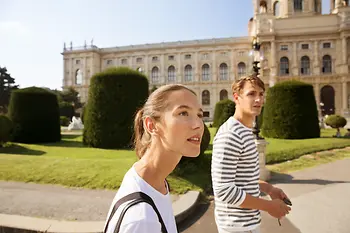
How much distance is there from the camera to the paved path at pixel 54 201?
3672mm

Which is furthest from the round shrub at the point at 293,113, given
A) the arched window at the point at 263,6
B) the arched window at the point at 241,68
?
the arched window at the point at 263,6

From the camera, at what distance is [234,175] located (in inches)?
62.7

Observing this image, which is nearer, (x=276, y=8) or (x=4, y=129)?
(x=4, y=129)

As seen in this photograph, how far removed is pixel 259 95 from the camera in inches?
72.6

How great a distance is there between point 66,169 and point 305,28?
4238 centimetres

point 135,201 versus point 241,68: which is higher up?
point 241,68

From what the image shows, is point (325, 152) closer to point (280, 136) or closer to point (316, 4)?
point (280, 136)

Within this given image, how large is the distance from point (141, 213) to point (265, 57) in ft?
139

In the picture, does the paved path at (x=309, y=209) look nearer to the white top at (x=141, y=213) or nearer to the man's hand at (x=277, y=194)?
the man's hand at (x=277, y=194)

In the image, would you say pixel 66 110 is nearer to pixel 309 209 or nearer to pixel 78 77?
pixel 78 77

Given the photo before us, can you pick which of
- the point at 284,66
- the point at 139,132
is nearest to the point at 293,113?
the point at 139,132

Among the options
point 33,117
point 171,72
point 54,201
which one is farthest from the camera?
point 171,72

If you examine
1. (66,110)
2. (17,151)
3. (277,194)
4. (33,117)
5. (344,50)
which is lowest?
(17,151)

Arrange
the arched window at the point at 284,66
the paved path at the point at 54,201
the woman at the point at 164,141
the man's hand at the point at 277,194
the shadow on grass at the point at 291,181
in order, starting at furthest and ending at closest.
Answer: the arched window at the point at 284,66 → the shadow on grass at the point at 291,181 → the paved path at the point at 54,201 → the man's hand at the point at 277,194 → the woman at the point at 164,141
